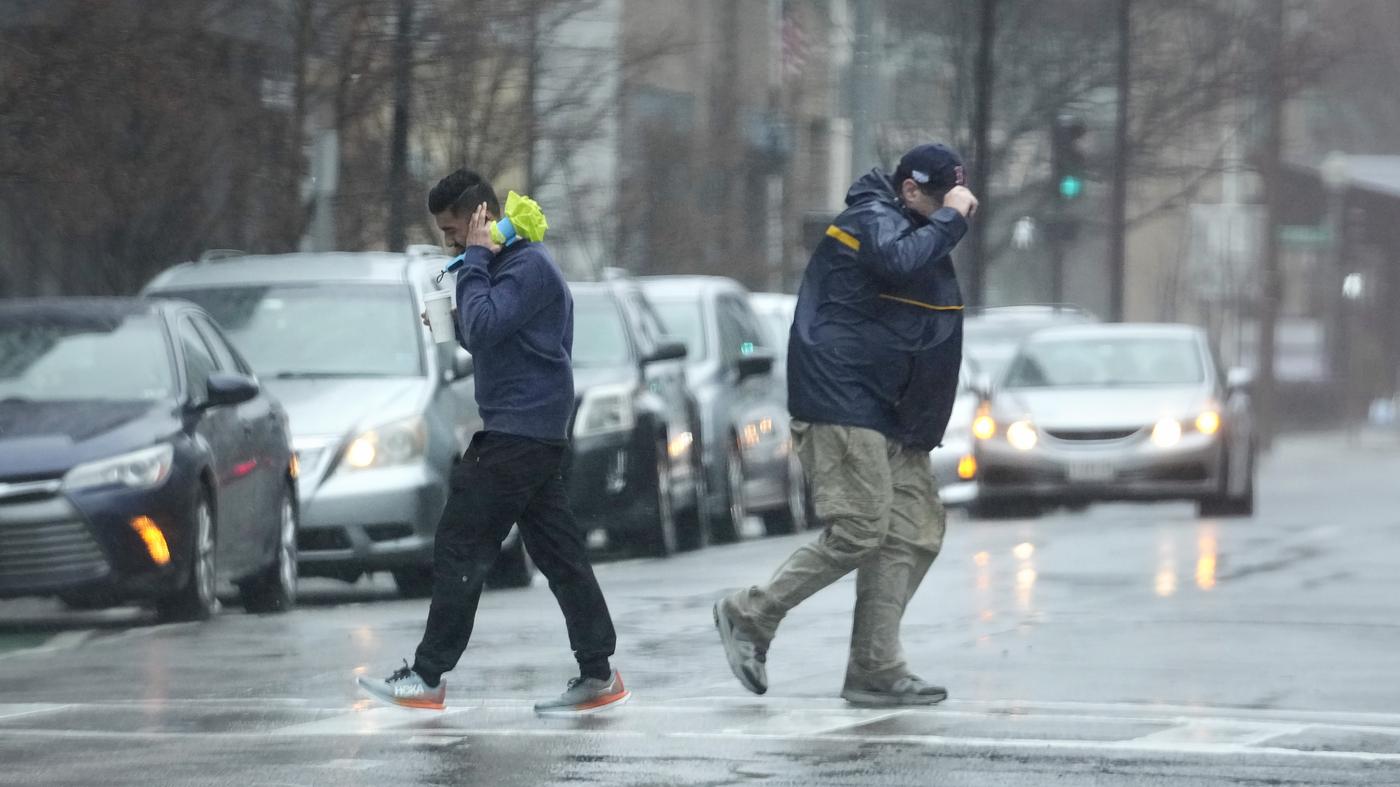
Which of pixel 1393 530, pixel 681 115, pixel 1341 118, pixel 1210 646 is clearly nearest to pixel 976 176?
pixel 681 115

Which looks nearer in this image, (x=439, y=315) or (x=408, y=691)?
(x=408, y=691)

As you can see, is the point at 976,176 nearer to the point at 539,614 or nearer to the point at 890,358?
the point at 539,614

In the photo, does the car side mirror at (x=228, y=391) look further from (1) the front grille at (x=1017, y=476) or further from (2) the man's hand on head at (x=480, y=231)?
(1) the front grille at (x=1017, y=476)

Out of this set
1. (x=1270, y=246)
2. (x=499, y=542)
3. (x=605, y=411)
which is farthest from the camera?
(x=1270, y=246)

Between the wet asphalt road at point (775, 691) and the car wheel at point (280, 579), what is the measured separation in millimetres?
418

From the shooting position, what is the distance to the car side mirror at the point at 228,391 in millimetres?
12094

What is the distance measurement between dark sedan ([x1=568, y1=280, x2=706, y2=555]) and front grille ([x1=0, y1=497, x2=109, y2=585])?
494 cm

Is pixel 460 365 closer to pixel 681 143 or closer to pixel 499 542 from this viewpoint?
pixel 499 542

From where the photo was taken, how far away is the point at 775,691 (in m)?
9.26

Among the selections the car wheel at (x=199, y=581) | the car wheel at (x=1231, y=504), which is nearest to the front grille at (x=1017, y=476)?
the car wheel at (x=1231, y=504)

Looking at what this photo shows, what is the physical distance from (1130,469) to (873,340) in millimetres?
12359

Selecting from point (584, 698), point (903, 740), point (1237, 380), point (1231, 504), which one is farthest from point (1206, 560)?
point (903, 740)

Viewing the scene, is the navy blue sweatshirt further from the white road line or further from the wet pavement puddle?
the white road line

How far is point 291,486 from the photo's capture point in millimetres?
13219
